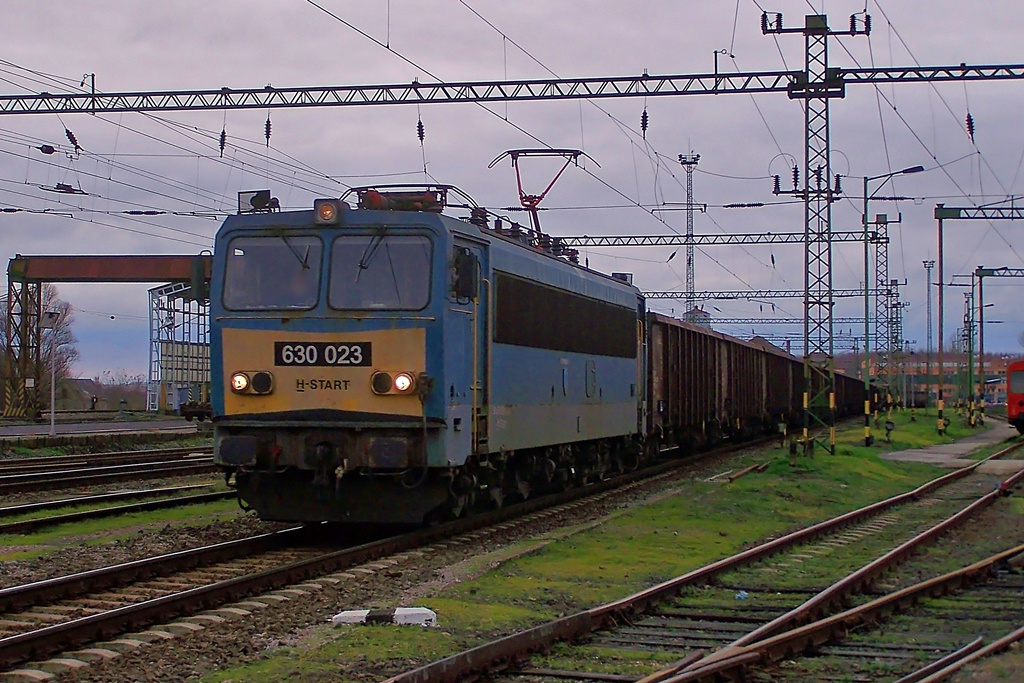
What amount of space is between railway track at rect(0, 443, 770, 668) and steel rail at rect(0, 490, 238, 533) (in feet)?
9.97

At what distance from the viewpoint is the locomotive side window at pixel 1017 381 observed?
146 feet

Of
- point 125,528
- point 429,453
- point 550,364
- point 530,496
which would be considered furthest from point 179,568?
point 530,496

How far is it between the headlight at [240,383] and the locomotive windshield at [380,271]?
121 cm

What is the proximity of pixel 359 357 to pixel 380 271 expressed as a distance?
942 millimetres

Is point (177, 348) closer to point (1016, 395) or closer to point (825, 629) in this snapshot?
point (1016, 395)

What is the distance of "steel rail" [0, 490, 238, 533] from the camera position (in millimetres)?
13906

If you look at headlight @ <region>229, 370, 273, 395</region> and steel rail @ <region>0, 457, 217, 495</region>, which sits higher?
headlight @ <region>229, 370, 273, 395</region>

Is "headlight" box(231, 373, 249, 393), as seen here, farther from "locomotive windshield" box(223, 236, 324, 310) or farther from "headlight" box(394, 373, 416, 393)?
"headlight" box(394, 373, 416, 393)

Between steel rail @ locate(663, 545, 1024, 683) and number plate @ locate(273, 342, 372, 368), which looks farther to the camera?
number plate @ locate(273, 342, 372, 368)

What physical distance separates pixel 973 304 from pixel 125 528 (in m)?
58.1

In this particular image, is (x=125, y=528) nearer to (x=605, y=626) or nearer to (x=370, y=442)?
(x=370, y=442)

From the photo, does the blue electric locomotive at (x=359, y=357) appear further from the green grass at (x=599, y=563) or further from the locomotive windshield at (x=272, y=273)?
the green grass at (x=599, y=563)

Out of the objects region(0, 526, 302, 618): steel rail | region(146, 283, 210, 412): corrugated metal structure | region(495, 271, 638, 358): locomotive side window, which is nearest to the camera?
region(0, 526, 302, 618): steel rail

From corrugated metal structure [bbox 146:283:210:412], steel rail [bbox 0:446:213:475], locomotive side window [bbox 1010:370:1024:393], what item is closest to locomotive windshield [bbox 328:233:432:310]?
steel rail [bbox 0:446:213:475]
